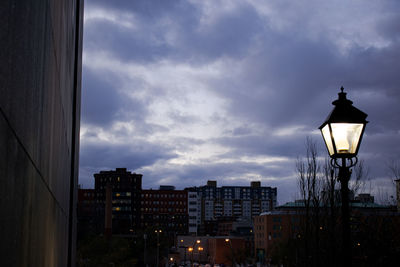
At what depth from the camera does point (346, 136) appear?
8.32 metres

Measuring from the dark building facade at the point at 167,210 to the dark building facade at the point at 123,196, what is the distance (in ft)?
14.2

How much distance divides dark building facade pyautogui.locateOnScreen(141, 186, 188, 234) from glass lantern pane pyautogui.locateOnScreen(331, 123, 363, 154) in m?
181

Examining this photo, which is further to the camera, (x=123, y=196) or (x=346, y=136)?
(x=123, y=196)

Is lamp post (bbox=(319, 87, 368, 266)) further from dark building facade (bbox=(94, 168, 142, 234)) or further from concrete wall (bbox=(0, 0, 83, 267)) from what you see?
dark building facade (bbox=(94, 168, 142, 234))

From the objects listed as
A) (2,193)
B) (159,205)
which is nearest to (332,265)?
(2,193)

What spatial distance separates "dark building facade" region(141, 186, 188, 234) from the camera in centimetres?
18662

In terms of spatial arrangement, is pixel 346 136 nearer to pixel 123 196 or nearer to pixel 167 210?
pixel 123 196

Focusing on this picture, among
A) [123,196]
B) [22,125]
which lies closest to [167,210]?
[123,196]

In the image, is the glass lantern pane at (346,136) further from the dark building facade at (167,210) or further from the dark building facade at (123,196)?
the dark building facade at (167,210)

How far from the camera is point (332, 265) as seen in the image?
21922mm

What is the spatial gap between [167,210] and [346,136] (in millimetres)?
183963

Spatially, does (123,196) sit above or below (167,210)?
above

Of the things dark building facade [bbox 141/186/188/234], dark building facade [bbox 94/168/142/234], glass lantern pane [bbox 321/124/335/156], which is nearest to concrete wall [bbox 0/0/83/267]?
glass lantern pane [bbox 321/124/335/156]

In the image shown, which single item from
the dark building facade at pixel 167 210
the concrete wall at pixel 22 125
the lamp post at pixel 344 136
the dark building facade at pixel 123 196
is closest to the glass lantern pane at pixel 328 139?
the lamp post at pixel 344 136
